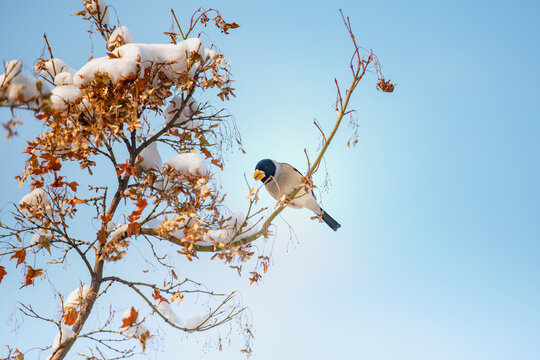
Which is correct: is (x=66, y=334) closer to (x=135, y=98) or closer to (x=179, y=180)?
(x=179, y=180)

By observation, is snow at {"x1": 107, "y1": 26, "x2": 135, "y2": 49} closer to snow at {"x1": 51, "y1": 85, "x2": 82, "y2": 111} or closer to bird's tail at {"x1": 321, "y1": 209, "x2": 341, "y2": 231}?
snow at {"x1": 51, "y1": 85, "x2": 82, "y2": 111}

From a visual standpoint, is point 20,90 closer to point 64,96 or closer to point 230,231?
point 64,96

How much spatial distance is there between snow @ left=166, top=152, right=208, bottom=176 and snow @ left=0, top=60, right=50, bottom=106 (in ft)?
5.31

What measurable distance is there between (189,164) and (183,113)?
830mm

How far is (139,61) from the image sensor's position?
3824 millimetres

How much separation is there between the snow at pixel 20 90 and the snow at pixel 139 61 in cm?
159

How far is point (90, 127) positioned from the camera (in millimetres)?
3668

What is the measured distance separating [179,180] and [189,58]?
1.08 meters

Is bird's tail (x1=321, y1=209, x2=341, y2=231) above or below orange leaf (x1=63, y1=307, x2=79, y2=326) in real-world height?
above

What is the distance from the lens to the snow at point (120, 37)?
4.45m

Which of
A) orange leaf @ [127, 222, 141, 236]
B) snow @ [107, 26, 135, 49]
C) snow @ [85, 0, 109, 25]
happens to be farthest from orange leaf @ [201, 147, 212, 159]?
snow @ [85, 0, 109, 25]

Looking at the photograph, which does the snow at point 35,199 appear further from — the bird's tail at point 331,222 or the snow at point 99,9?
the bird's tail at point 331,222

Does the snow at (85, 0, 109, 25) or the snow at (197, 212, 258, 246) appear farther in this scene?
the snow at (85, 0, 109, 25)

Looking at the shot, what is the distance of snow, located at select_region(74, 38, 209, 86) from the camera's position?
149 inches
